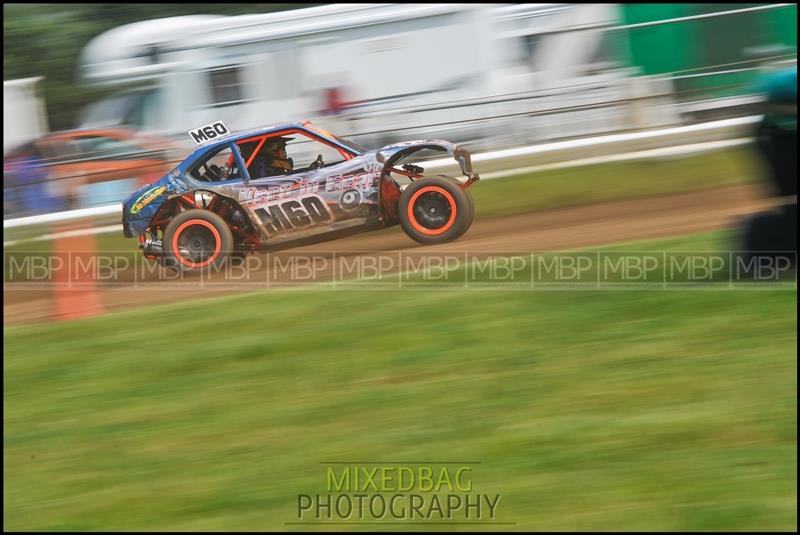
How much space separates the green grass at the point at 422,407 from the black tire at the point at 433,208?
2.10ft

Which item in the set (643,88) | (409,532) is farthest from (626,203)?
(409,532)

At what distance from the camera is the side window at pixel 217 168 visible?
5.70 metres

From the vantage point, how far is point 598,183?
9.27 metres

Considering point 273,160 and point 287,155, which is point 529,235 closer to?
point 287,155

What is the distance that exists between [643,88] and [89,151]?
21.8ft

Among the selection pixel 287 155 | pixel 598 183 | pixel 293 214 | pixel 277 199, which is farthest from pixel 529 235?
pixel 277 199

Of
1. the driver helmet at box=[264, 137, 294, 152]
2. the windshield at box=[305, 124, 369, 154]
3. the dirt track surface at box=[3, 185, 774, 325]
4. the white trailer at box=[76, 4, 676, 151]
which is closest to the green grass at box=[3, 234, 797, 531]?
the dirt track surface at box=[3, 185, 774, 325]

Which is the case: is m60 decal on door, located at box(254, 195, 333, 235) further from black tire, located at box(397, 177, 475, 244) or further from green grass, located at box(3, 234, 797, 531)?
green grass, located at box(3, 234, 797, 531)

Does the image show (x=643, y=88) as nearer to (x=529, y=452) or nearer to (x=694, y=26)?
(x=694, y=26)

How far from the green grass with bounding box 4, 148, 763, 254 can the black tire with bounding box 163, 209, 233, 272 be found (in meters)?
1.29

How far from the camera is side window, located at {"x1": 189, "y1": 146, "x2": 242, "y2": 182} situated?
5.70m

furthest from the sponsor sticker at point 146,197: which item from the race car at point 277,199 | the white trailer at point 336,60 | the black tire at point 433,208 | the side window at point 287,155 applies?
the white trailer at point 336,60

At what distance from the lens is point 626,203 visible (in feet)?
31.2

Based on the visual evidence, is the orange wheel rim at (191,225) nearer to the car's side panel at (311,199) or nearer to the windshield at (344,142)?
the car's side panel at (311,199)
